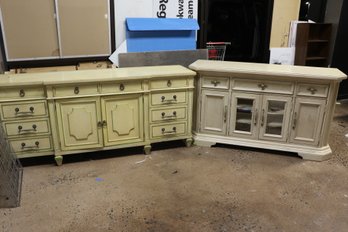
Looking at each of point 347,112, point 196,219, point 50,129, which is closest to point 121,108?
point 50,129

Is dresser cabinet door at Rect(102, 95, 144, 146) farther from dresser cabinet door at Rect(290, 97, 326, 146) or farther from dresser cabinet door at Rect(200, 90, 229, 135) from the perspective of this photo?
dresser cabinet door at Rect(290, 97, 326, 146)

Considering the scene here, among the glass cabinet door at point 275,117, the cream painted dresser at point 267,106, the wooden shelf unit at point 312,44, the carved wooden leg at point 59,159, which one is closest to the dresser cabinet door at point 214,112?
the cream painted dresser at point 267,106

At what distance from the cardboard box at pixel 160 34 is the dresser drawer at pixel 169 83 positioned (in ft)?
2.34

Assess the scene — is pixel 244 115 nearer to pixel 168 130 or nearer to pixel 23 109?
pixel 168 130

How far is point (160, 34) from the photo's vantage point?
3.43 metres

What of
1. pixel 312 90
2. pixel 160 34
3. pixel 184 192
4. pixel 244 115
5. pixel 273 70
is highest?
pixel 160 34

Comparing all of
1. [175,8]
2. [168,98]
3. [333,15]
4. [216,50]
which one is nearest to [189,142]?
[168,98]

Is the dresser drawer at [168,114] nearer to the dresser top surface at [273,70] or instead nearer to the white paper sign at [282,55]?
the dresser top surface at [273,70]

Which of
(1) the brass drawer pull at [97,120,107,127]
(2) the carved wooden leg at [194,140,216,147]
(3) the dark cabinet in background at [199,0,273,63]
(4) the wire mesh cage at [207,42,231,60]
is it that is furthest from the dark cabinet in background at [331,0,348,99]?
(1) the brass drawer pull at [97,120,107,127]

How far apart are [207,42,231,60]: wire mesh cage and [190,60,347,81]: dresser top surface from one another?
81 cm

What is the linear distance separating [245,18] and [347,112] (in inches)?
72.4

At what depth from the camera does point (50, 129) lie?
2.64 meters

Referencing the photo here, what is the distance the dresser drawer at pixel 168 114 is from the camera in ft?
9.55

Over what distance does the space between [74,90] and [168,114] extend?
0.86 metres
